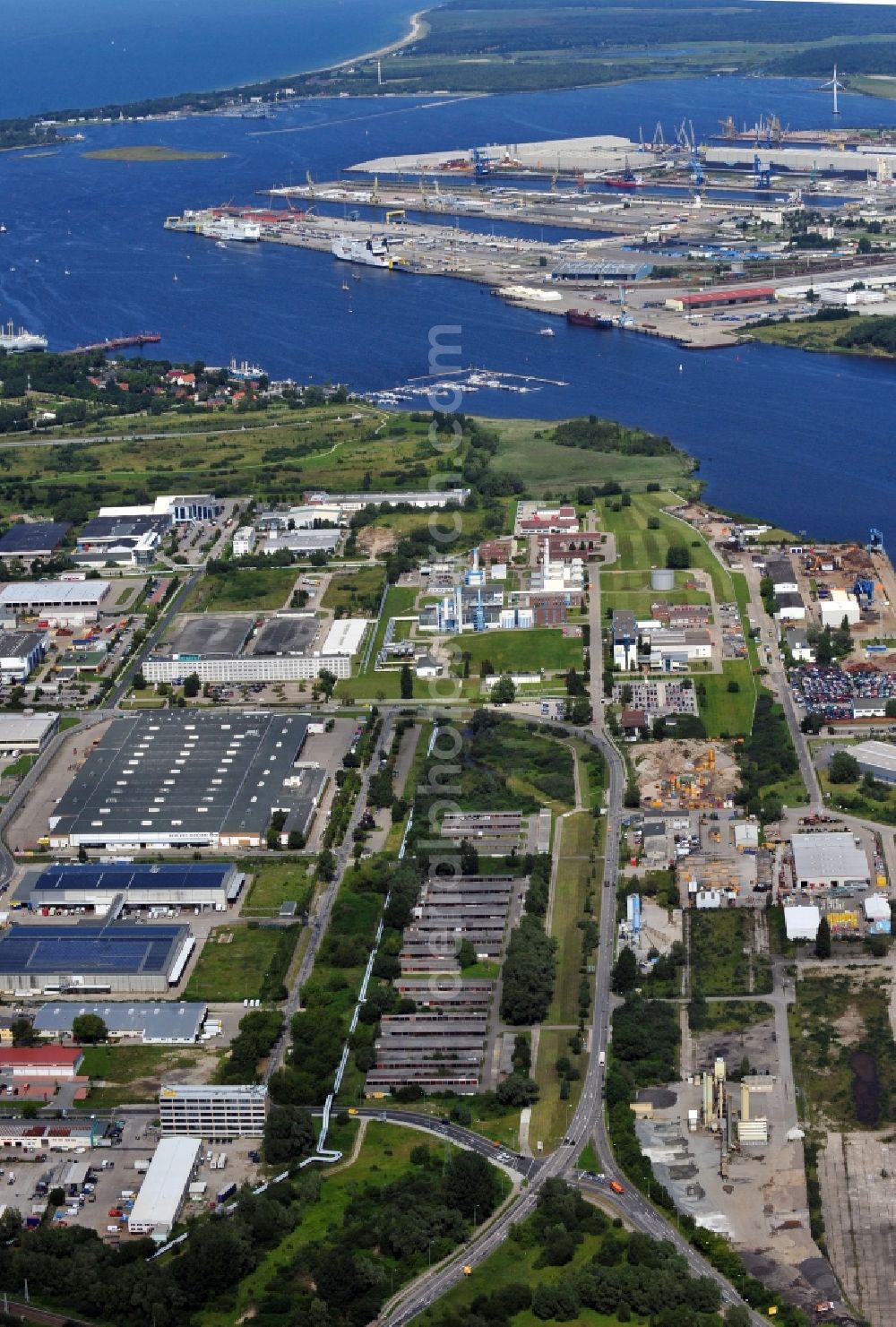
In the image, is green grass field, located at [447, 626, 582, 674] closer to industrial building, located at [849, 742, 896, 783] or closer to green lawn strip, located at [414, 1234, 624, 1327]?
industrial building, located at [849, 742, 896, 783]

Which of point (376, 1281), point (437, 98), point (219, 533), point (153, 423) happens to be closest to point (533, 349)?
point (153, 423)

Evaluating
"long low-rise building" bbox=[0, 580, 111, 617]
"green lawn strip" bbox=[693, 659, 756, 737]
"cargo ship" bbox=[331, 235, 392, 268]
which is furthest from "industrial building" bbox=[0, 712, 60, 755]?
"cargo ship" bbox=[331, 235, 392, 268]

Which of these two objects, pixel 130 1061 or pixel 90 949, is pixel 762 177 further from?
pixel 130 1061

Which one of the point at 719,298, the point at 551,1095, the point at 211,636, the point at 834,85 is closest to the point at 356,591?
the point at 211,636

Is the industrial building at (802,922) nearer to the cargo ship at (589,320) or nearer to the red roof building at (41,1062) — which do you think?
the red roof building at (41,1062)

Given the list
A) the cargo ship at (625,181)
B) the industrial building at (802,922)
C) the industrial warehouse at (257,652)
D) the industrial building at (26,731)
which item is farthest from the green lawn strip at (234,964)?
the cargo ship at (625,181)
